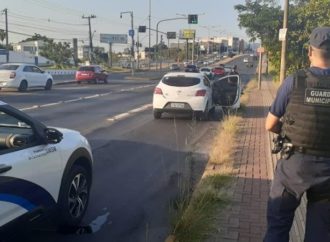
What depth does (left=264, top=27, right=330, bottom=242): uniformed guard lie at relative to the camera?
327cm

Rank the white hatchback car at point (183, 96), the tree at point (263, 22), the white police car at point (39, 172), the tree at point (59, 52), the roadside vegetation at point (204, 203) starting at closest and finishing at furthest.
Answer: the white police car at point (39, 172), the roadside vegetation at point (204, 203), the white hatchback car at point (183, 96), the tree at point (263, 22), the tree at point (59, 52)

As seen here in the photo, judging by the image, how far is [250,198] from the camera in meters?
5.95

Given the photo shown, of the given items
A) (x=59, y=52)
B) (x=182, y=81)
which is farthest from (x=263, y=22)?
(x=59, y=52)

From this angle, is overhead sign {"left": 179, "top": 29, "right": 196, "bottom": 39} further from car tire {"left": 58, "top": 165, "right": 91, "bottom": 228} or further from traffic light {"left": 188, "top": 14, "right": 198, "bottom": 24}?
car tire {"left": 58, "top": 165, "right": 91, "bottom": 228}

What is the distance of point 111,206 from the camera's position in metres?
6.11

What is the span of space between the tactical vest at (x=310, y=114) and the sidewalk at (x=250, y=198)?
1611 mm

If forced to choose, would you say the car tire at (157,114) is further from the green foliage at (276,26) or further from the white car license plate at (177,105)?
the green foliage at (276,26)

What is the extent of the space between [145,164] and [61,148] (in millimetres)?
3752

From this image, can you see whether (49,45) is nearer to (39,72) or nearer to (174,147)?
(39,72)

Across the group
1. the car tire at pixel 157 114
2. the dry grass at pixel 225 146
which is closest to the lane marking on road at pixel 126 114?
the car tire at pixel 157 114

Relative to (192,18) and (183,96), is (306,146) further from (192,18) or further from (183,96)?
(192,18)

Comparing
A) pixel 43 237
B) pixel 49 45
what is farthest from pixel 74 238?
pixel 49 45

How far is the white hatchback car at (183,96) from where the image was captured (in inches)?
583

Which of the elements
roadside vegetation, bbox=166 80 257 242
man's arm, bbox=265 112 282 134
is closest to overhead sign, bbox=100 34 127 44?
roadside vegetation, bbox=166 80 257 242
